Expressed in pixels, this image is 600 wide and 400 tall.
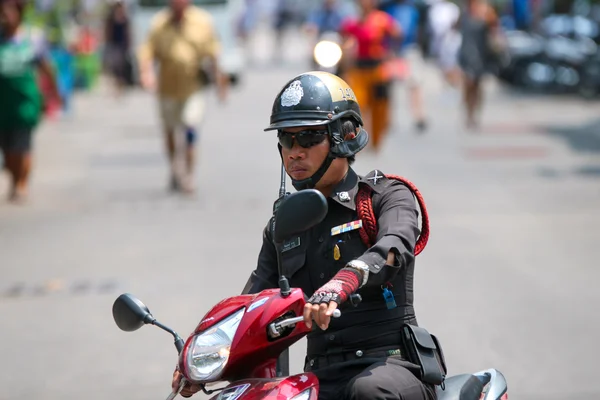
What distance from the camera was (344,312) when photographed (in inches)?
151

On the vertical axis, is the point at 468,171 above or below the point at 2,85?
below

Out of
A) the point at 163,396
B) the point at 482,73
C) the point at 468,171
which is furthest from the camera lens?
the point at 482,73

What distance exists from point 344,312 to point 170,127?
9913 mm

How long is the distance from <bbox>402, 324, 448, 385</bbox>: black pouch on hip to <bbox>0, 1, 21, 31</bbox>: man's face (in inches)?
392

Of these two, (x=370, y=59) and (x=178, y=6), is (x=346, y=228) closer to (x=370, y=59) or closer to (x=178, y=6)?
(x=178, y=6)

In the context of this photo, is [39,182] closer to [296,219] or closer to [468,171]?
[468,171]

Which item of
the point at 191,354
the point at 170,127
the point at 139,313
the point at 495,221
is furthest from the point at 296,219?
the point at 170,127

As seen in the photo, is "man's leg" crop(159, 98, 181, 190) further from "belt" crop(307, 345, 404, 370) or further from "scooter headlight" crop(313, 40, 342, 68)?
"belt" crop(307, 345, 404, 370)

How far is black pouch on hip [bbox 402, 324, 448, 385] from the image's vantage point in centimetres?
374

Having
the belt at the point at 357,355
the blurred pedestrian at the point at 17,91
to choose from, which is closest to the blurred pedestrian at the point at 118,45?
→ the blurred pedestrian at the point at 17,91

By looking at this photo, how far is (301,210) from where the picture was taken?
10.9ft

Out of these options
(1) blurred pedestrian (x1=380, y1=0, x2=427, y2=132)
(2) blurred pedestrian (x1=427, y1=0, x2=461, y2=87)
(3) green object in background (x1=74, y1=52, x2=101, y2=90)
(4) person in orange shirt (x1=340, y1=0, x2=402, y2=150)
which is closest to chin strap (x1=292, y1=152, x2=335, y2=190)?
(4) person in orange shirt (x1=340, y1=0, x2=402, y2=150)

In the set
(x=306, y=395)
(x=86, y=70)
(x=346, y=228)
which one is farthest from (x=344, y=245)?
(x=86, y=70)

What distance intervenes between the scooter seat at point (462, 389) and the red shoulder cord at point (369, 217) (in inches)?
17.2
